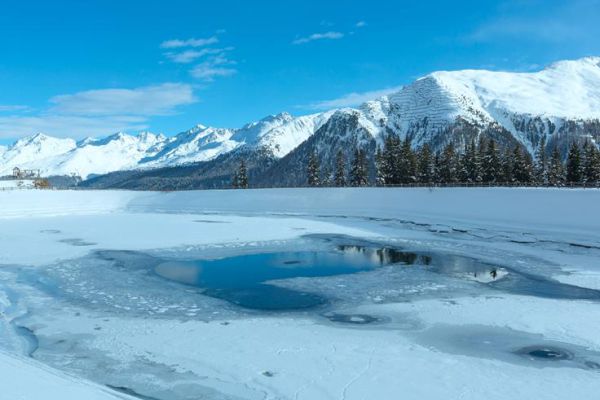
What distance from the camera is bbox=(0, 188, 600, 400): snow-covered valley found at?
10281mm

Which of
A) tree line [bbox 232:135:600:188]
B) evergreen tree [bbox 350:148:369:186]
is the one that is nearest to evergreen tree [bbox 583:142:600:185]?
tree line [bbox 232:135:600:188]

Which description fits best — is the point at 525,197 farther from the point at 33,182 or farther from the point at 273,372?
the point at 33,182

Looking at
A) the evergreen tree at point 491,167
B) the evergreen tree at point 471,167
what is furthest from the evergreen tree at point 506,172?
the evergreen tree at point 471,167

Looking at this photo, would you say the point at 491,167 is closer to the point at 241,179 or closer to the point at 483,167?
the point at 483,167

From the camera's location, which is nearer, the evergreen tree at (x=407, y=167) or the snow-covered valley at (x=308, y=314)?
the snow-covered valley at (x=308, y=314)

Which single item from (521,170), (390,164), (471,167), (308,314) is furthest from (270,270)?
(390,164)

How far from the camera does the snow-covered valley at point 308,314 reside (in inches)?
405

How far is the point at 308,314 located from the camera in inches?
610

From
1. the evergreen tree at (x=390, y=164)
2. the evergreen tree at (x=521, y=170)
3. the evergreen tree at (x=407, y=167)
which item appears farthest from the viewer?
the evergreen tree at (x=390, y=164)

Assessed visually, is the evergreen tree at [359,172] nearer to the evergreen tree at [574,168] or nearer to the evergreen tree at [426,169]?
the evergreen tree at [426,169]

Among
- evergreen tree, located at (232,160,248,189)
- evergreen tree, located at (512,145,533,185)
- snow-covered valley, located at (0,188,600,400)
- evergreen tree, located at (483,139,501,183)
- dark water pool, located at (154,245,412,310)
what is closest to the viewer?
snow-covered valley, located at (0,188,600,400)

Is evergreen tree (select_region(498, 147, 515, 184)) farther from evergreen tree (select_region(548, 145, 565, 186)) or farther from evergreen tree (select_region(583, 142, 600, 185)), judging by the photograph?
evergreen tree (select_region(583, 142, 600, 185))

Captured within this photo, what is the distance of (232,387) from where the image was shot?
1012 centimetres

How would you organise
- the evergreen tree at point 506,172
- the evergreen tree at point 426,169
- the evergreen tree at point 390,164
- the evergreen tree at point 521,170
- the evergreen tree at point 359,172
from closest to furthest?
the evergreen tree at point 521,170 → the evergreen tree at point 506,172 → the evergreen tree at point 426,169 → the evergreen tree at point 390,164 → the evergreen tree at point 359,172
